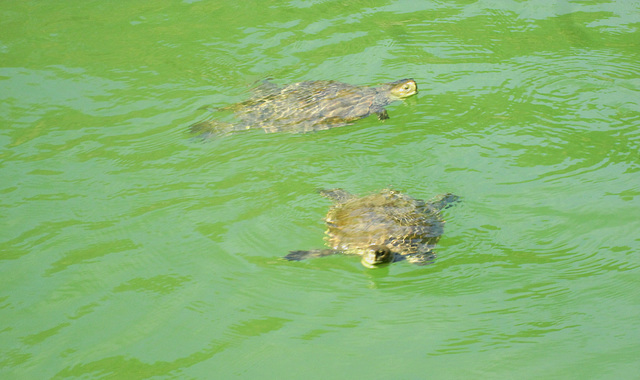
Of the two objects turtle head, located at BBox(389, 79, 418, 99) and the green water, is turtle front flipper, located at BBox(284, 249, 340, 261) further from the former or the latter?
turtle head, located at BBox(389, 79, 418, 99)

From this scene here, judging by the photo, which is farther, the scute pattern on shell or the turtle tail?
the turtle tail

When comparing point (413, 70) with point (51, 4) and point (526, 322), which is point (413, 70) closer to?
point (526, 322)

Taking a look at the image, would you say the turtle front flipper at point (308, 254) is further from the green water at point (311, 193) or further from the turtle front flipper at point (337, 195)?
the turtle front flipper at point (337, 195)

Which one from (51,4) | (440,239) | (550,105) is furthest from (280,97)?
(51,4)

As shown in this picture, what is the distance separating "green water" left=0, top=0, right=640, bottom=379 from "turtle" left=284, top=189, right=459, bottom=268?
121mm

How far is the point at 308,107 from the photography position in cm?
696

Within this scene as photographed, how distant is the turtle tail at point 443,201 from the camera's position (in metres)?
5.59

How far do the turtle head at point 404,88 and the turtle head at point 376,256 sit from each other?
281 centimetres

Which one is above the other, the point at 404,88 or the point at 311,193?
the point at 404,88

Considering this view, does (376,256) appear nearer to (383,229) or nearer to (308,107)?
(383,229)

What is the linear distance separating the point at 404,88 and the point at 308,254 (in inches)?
118

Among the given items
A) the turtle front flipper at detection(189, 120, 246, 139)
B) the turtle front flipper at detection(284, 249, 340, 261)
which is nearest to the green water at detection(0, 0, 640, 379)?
the turtle front flipper at detection(284, 249, 340, 261)

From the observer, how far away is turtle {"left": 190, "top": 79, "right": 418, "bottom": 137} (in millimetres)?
6855

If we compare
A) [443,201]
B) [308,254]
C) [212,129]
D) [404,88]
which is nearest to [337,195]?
[308,254]
